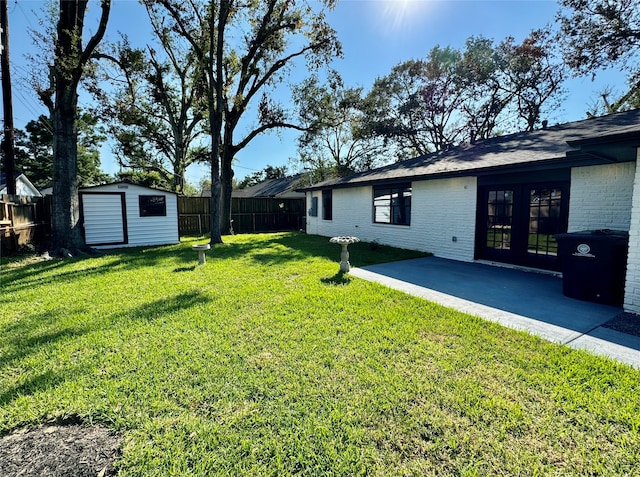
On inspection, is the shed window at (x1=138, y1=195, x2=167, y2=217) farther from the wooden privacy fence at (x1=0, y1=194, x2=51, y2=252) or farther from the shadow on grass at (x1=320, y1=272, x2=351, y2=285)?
the shadow on grass at (x1=320, y1=272, x2=351, y2=285)

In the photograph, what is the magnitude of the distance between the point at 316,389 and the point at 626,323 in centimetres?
406

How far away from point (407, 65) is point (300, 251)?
1807 centimetres

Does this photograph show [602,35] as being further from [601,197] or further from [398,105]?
[601,197]

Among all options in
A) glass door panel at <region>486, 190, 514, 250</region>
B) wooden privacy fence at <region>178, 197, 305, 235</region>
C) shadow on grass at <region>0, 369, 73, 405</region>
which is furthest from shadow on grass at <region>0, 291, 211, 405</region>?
wooden privacy fence at <region>178, 197, 305, 235</region>

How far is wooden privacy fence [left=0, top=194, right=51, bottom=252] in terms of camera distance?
7.95m

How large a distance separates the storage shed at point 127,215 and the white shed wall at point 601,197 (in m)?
11.7

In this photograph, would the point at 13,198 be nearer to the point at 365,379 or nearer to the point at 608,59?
the point at 365,379

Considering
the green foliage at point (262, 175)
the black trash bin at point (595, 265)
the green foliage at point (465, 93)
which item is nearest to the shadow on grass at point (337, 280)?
the black trash bin at point (595, 265)

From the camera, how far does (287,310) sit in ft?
13.9

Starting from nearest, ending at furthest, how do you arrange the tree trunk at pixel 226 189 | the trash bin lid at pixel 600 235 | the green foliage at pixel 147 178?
the trash bin lid at pixel 600 235 < the tree trunk at pixel 226 189 < the green foliage at pixel 147 178

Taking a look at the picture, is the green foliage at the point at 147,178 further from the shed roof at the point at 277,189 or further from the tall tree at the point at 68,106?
the tall tree at the point at 68,106

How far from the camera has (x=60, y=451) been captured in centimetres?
188

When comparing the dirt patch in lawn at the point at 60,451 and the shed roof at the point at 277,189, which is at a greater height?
the shed roof at the point at 277,189

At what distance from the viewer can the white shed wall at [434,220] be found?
7832mm
